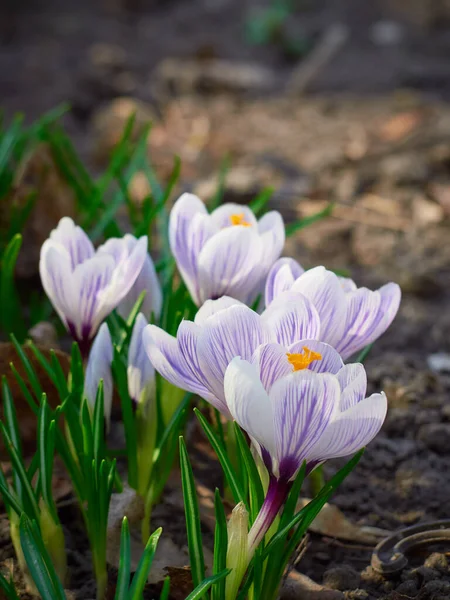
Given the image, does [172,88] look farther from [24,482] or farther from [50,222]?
[24,482]

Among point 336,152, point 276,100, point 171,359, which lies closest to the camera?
point 171,359

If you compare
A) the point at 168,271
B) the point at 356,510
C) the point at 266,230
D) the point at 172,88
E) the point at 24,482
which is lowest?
the point at 356,510

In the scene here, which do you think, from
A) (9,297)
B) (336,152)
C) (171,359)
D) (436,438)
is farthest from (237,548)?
(336,152)

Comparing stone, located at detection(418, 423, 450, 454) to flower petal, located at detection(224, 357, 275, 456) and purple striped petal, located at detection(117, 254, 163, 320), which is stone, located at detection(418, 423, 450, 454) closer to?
purple striped petal, located at detection(117, 254, 163, 320)

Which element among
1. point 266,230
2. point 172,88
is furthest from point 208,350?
point 172,88

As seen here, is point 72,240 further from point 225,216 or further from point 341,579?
point 341,579

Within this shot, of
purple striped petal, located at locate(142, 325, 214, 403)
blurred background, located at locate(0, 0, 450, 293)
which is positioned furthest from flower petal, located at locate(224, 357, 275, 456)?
blurred background, located at locate(0, 0, 450, 293)
